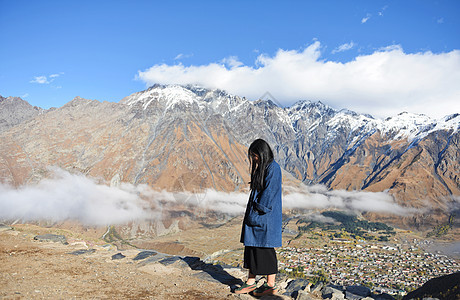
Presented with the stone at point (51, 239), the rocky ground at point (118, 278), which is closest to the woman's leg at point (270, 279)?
the rocky ground at point (118, 278)

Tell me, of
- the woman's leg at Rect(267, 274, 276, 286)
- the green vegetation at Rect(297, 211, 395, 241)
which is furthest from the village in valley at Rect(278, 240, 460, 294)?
the woman's leg at Rect(267, 274, 276, 286)

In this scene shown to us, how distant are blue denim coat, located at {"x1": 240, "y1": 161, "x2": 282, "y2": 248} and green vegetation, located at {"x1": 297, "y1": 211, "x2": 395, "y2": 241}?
121m

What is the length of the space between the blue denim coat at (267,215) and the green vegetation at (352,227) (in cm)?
12053

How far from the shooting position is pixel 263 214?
562 centimetres

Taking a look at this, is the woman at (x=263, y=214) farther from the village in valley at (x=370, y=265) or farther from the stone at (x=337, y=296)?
the village in valley at (x=370, y=265)

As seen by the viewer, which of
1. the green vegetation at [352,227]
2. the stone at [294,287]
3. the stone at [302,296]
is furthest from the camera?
the green vegetation at [352,227]

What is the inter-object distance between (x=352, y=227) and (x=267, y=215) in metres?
152

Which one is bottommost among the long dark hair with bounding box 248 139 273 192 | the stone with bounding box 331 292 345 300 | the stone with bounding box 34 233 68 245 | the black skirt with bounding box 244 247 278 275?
the stone with bounding box 331 292 345 300

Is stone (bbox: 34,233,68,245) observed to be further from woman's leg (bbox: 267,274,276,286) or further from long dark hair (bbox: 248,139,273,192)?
long dark hair (bbox: 248,139,273,192)

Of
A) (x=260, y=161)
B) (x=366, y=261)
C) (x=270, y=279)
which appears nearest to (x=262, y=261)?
(x=270, y=279)

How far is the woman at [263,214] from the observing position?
18.4 ft

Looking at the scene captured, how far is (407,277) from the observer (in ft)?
176

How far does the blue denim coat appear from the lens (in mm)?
5594

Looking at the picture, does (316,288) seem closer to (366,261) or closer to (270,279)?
(270,279)
